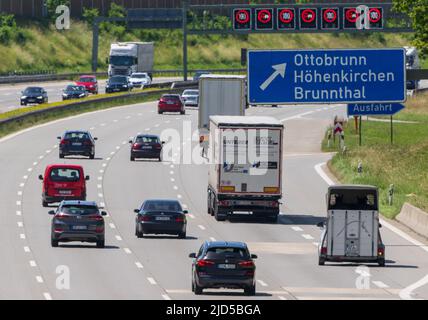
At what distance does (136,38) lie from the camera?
184 metres

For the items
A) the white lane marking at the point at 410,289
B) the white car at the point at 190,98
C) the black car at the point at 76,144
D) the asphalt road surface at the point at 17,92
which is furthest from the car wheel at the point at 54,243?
the white car at the point at 190,98

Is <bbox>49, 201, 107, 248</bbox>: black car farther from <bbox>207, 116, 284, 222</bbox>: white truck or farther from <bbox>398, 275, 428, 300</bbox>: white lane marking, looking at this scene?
<bbox>398, 275, 428, 300</bbox>: white lane marking

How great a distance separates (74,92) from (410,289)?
255ft

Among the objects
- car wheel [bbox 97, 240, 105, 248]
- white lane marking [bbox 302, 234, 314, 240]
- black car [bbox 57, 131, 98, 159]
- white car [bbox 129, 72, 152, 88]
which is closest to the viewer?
car wheel [bbox 97, 240, 105, 248]

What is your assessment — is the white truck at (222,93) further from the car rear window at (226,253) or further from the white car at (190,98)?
the white car at (190,98)

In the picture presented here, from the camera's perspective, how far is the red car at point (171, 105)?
354 feet

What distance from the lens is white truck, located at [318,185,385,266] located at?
4216 centimetres

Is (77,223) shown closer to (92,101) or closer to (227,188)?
(227,188)

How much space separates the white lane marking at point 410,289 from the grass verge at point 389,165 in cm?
1403

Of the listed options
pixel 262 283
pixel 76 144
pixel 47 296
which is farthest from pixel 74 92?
pixel 47 296

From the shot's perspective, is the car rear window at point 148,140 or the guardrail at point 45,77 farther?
the guardrail at point 45,77

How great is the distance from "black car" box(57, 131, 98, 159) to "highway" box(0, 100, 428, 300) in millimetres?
483

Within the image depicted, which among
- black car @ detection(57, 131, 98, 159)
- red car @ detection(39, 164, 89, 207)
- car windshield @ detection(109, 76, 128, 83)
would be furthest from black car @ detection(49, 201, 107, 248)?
car windshield @ detection(109, 76, 128, 83)

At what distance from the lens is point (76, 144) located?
77.7 meters
